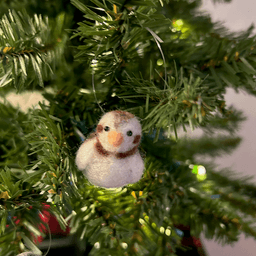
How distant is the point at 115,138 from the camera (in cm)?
25

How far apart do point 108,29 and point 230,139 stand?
395mm

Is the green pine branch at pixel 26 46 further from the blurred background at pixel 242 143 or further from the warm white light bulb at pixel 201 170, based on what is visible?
the blurred background at pixel 242 143

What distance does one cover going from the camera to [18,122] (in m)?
0.33

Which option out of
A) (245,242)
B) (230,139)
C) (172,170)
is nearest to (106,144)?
(172,170)

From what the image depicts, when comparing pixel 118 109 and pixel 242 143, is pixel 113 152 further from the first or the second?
pixel 242 143

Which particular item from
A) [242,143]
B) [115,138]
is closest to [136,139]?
[115,138]

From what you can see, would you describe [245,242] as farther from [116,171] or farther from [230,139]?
[116,171]

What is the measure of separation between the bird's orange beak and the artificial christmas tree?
0.04 m

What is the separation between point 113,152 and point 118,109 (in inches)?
2.9

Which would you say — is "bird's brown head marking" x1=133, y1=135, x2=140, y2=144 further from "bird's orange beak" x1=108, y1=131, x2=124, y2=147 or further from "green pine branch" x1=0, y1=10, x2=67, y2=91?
"green pine branch" x1=0, y1=10, x2=67, y2=91

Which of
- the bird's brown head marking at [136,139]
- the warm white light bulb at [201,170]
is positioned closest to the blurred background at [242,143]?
the warm white light bulb at [201,170]

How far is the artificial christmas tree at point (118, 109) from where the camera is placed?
0.73 feet

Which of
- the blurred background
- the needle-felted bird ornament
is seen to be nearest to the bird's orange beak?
the needle-felted bird ornament

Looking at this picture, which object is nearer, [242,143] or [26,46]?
[26,46]
